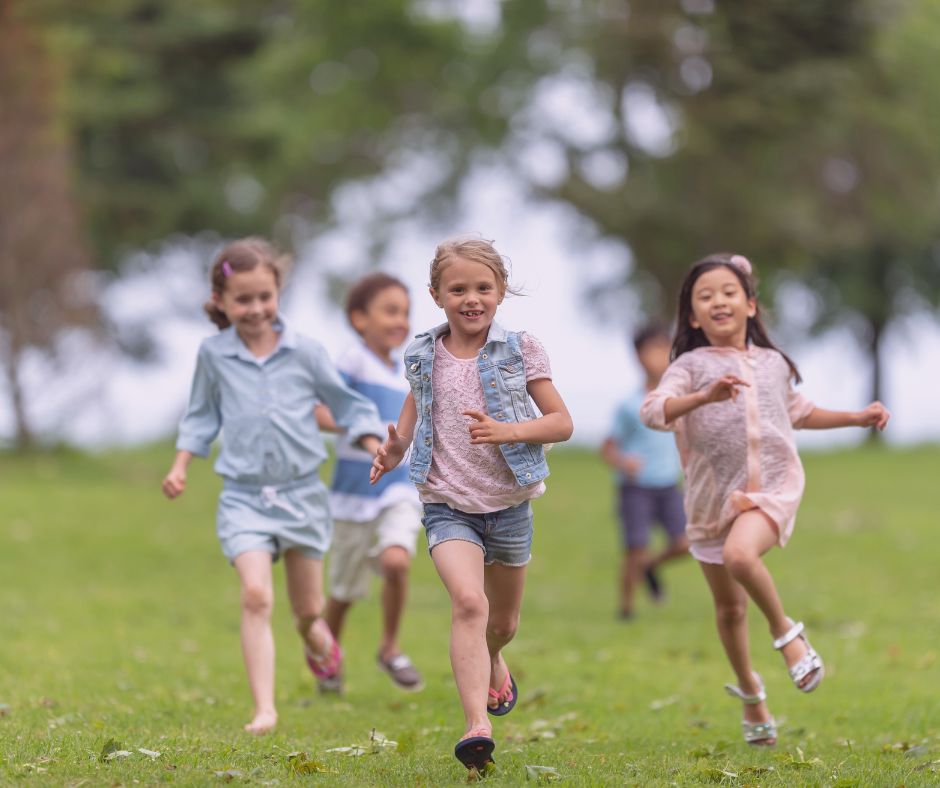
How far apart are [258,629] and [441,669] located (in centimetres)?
316

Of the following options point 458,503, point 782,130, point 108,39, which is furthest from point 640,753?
point 108,39

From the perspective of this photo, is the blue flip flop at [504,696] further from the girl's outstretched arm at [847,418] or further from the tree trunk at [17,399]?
the tree trunk at [17,399]

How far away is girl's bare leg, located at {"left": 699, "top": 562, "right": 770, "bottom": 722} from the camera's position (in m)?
6.94

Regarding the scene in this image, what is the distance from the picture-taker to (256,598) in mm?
7094

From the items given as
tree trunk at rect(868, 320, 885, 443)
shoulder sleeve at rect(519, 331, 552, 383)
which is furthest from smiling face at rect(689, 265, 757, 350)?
tree trunk at rect(868, 320, 885, 443)

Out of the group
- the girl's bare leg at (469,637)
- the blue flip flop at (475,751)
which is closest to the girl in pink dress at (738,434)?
the girl's bare leg at (469,637)

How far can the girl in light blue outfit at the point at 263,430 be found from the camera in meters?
7.26

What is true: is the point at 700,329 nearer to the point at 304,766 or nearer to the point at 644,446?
the point at 304,766

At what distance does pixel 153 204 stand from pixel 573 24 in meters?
10.6

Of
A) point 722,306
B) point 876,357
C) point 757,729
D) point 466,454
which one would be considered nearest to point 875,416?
point 722,306

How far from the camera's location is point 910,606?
13.8m

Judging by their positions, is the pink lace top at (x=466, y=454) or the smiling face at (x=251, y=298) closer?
the pink lace top at (x=466, y=454)

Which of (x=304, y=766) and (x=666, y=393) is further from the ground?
(x=666, y=393)

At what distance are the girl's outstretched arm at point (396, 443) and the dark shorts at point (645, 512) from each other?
6.42 meters
